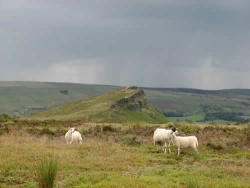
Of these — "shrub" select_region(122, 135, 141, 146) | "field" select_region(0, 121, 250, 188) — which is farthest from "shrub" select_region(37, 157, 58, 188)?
"shrub" select_region(122, 135, 141, 146)

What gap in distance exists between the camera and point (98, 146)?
69.3 feet

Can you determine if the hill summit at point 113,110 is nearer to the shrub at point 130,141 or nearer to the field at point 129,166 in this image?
the shrub at point 130,141

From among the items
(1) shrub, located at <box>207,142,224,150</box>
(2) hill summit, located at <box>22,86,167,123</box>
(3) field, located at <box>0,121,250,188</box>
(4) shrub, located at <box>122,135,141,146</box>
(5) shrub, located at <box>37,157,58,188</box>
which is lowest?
(2) hill summit, located at <box>22,86,167,123</box>

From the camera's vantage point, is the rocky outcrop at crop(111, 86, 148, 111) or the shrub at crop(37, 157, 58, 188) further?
the rocky outcrop at crop(111, 86, 148, 111)

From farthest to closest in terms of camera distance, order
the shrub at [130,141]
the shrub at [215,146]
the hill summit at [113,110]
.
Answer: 1. the hill summit at [113,110]
2. the shrub at [130,141]
3. the shrub at [215,146]

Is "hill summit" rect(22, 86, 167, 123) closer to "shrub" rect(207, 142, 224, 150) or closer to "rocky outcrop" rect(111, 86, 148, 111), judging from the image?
"rocky outcrop" rect(111, 86, 148, 111)

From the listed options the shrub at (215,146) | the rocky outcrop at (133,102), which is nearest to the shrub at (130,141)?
the shrub at (215,146)

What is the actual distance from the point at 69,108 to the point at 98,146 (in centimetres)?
8738

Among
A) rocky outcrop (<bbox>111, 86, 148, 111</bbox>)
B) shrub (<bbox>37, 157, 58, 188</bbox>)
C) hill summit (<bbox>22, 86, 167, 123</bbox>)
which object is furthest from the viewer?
rocky outcrop (<bbox>111, 86, 148, 111</bbox>)

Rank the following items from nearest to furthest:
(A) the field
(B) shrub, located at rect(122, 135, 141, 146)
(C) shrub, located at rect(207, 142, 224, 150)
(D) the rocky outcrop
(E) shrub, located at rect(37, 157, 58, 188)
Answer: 1. (E) shrub, located at rect(37, 157, 58, 188)
2. (A) the field
3. (C) shrub, located at rect(207, 142, 224, 150)
4. (B) shrub, located at rect(122, 135, 141, 146)
5. (D) the rocky outcrop

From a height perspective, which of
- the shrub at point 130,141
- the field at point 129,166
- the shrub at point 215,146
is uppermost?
the field at point 129,166

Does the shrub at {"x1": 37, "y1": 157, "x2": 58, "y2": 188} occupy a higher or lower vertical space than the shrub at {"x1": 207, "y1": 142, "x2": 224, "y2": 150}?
higher

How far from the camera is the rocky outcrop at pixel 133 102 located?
101 meters

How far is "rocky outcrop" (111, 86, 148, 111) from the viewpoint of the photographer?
101 metres
